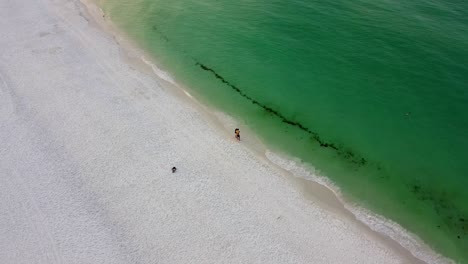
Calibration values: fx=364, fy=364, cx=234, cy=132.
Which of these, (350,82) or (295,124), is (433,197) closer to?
(295,124)

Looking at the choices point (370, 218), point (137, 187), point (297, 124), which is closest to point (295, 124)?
point (297, 124)

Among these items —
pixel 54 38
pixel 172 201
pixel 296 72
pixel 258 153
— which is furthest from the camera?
pixel 54 38

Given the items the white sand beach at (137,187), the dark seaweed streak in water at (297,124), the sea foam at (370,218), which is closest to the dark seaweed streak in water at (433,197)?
the dark seaweed streak in water at (297,124)

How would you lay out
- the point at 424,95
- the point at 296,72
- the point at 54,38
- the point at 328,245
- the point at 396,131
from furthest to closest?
1. the point at 54,38
2. the point at 296,72
3. the point at 424,95
4. the point at 396,131
5. the point at 328,245

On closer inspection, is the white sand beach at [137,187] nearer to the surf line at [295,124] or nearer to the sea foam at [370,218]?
the sea foam at [370,218]

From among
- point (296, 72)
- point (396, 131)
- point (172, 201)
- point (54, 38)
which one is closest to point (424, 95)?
point (396, 131)

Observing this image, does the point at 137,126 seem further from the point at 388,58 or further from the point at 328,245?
the point at 388,58

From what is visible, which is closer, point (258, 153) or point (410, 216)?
point (410, 216)

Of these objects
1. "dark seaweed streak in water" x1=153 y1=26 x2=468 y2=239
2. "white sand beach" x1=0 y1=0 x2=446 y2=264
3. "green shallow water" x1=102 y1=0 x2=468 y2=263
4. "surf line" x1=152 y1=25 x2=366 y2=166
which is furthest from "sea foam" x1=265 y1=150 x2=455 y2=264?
"surf line" x1=152 y1=25 x2=366 y2=166
